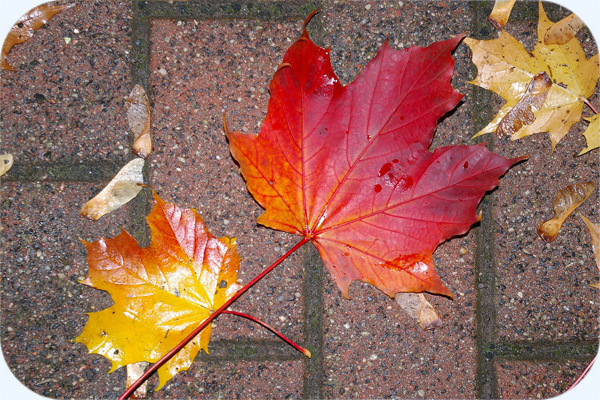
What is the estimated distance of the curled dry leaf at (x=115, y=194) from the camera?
4.77 ft

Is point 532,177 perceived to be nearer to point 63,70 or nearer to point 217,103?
point 217,103

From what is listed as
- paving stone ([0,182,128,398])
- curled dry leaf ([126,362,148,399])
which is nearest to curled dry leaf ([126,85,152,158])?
paving stone ([0,182,128,398])

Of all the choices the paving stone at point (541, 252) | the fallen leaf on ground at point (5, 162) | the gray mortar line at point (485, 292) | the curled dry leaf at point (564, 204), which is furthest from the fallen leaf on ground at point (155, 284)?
the curled dry leaf at point (564, 204)

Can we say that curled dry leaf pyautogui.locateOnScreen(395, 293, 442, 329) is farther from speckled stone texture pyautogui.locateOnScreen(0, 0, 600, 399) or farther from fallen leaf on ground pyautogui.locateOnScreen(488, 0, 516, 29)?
fallen leaf on ground pyautogui.locateOnScreen(488, 0, 516, 29)

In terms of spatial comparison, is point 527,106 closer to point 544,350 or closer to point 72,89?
point 544,350

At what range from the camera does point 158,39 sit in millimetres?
1491

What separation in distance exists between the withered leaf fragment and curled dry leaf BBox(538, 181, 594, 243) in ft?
0.98

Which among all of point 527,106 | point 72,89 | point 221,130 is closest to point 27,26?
point 72,89

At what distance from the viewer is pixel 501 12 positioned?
1.50 m

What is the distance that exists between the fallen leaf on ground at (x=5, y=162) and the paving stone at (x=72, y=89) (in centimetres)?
2

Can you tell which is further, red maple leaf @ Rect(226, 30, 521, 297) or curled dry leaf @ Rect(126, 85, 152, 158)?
curled dry leaf @ Rect(126, 85, 152, 158)

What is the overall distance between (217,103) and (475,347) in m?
1.32

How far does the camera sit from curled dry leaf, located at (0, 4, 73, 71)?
146 centimetres

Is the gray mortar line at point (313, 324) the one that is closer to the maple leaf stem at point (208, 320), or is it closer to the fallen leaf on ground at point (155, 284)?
the maple leaf stem at point (208, 320)
